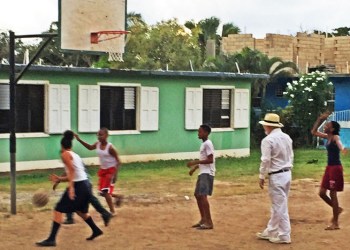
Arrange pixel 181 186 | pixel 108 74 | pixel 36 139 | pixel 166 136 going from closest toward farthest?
pixel 181 186
pixel 36 139
pixel 108 74
pixel 166 136

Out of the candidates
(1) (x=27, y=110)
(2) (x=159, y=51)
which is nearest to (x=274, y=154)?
(1) (x=27, y=110)

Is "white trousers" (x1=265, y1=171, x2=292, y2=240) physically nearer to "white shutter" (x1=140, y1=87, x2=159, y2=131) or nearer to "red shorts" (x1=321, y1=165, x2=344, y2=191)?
"red shorts" (x1=321, y1=165, x2=344, y2=191)

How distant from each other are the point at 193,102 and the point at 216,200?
28.8ft

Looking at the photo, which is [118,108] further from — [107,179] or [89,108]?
[107,179]

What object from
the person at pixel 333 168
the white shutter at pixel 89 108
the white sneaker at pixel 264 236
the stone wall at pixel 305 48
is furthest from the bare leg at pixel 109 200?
the stone wall at pixel 305 48

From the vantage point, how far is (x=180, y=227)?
414 inches

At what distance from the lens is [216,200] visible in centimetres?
1384

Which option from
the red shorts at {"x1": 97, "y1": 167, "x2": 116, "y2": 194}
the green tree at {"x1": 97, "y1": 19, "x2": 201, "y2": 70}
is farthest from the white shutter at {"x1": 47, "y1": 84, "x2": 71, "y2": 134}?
the green tree at {"x1": 97, "y1": 19, "x2": 201, "y2": 70}

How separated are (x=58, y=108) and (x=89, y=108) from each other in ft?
3.23

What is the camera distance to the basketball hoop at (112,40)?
14445mm

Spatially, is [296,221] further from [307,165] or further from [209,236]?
[307,165]

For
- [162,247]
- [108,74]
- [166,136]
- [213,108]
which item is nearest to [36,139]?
[108,74]

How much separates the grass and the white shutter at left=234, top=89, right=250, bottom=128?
1178mm

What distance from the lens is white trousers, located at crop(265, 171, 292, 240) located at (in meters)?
9.17
